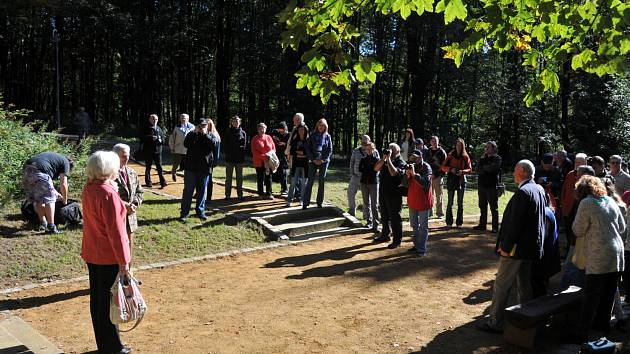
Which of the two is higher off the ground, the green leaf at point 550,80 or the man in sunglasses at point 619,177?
the green leaf at point 550,80

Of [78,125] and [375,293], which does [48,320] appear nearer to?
[375,293]

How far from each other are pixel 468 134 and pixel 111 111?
2797 cm

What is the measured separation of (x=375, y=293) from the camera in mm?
7387

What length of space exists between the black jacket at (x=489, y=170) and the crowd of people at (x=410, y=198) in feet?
0.07

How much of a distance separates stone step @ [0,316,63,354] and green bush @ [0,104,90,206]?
415 cm

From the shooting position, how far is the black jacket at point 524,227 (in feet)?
18.7

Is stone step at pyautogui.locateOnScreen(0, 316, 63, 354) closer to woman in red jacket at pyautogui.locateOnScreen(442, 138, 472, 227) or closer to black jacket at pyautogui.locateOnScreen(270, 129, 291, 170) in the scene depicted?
black jacket at pyautogui.locateOnScreen(270, 129, 291, 170)

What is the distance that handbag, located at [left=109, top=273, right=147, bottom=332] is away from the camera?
4.65 metres

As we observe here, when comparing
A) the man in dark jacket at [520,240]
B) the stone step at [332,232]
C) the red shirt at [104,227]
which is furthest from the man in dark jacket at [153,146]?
the man in dark jacket at [520,240]

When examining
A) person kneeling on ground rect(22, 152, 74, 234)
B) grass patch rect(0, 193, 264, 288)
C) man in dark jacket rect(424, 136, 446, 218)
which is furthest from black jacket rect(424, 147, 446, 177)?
person kneeling on ground rect(22, 152, 74, 234)

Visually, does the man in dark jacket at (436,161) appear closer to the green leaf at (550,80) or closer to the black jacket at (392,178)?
the black jacket at (392,178)

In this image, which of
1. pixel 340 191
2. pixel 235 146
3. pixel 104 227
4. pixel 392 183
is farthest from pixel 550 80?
pixel 340 191

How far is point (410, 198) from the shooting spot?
9.12 meters

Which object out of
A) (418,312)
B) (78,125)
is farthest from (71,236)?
(78,125)
